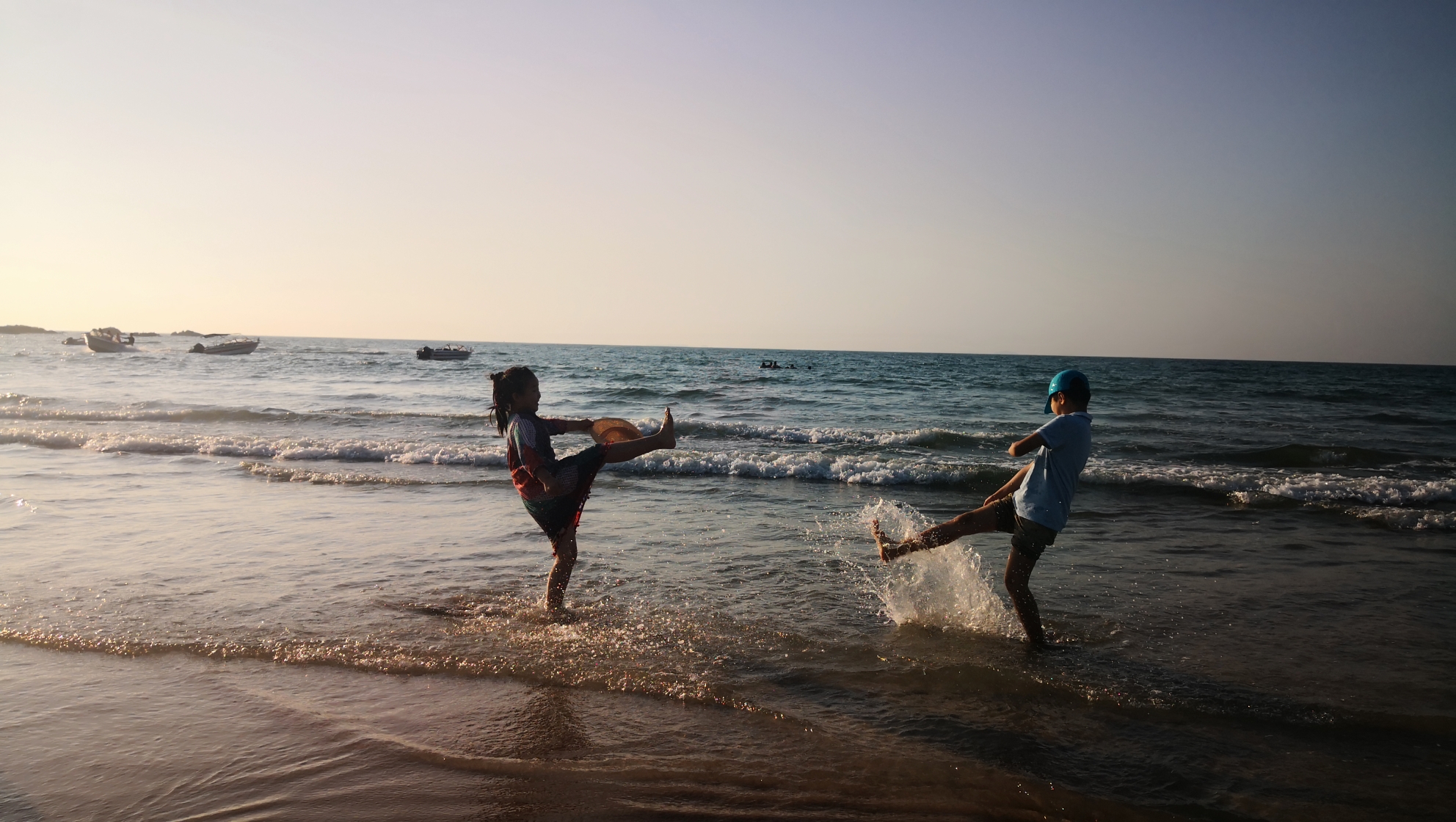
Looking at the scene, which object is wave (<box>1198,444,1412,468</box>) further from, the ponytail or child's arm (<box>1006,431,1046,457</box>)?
the ponytail

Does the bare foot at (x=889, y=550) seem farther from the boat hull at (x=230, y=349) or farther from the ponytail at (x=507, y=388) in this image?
the boat hull at (x=230, y=349)

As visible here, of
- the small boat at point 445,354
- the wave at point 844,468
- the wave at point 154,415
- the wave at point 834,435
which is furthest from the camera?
→ the small boat at point 445,354

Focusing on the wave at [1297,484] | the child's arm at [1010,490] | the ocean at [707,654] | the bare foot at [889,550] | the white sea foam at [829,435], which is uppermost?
the child's arm at [1010,490]

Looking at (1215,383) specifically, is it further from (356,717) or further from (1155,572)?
(356,717)

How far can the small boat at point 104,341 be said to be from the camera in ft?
175

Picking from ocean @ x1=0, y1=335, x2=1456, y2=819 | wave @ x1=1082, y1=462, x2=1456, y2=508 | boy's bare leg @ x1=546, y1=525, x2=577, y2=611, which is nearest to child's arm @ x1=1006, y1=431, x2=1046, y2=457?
ocean @ x1=0, y1=335, x2=1456, y2=819

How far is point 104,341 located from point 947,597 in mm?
66359

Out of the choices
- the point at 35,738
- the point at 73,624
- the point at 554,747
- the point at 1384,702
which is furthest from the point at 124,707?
the point at 1384,702

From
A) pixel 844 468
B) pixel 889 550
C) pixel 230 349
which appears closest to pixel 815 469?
pixel 844 468

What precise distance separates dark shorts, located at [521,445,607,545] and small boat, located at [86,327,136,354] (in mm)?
64420

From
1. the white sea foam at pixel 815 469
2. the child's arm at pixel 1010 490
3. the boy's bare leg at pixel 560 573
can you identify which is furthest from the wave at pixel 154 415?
the child's arm at pixel 1010 490

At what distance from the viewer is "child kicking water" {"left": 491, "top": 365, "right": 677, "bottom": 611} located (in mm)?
5074

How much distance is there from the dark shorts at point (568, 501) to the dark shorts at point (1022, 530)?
8.95 feet

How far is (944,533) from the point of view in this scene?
5.21m
